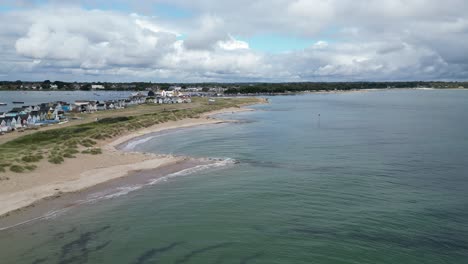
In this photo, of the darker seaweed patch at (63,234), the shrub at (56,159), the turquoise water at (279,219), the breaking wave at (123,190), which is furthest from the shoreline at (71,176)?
the turquoise water at (279,219)

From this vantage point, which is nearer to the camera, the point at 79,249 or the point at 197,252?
the point at 197,252

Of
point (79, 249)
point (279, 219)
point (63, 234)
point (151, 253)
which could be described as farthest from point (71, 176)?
point (279, 219)

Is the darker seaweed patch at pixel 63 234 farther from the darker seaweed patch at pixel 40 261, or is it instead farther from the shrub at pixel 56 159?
the shrub at pixel 56 159

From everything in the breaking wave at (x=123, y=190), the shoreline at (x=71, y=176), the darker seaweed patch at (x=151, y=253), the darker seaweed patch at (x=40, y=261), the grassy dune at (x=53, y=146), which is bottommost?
the darker seaweed patch at (x=151, y=253)

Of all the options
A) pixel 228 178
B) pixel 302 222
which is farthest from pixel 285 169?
pixel 302 222

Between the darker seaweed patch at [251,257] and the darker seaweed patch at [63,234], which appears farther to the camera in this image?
the darker seaweed patch at [63,234]

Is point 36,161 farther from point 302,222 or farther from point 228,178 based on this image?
point 302,222

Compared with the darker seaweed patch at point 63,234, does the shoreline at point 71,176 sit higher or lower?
higher

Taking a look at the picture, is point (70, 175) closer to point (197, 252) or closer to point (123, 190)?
point (123, 190)
